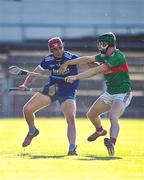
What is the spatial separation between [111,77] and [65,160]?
2105 millimetres

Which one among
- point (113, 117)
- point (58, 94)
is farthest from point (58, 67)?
point (113, 117)

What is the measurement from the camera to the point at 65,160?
1195 centimetres

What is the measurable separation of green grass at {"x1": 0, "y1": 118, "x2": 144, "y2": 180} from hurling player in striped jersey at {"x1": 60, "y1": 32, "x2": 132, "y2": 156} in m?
0.59

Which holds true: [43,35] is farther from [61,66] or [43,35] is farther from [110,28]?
[61,66]

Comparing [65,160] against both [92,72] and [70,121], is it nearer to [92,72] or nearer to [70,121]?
[70,121]

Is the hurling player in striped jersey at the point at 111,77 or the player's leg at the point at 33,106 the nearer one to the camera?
the hurling player in striped jersey at the point at 111,77

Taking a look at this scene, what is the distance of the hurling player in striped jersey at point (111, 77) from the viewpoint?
43.4 feet

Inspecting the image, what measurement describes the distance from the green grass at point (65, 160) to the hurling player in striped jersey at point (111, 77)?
0.59m

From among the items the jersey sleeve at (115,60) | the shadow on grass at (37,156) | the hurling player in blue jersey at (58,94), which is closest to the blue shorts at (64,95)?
the hurling player in blue jersey at (58,94)

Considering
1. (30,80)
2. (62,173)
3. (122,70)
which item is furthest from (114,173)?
(30,80)

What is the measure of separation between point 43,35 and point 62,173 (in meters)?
26.0

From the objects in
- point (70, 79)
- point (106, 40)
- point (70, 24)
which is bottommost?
→ point (70, 24)

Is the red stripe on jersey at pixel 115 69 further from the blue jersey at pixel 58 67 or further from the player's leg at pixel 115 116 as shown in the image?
the blue jersey at pixel 58 67

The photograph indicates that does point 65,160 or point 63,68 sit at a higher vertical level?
point 63,68
